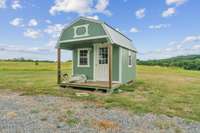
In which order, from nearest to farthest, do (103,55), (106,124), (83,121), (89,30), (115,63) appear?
(106,124)
(83,121)
(89,30)
(115,63)
(103,55)

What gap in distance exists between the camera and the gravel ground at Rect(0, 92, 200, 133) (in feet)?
13.2

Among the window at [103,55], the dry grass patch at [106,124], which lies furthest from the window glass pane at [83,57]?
the dry grass patch at [106,124]

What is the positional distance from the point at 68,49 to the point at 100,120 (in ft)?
26.8

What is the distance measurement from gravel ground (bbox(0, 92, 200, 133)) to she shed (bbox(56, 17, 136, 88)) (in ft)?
11.9

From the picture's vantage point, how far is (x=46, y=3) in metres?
16.5

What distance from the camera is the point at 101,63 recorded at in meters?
11.2

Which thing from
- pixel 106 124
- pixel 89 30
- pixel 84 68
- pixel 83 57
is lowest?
pixel 106 124

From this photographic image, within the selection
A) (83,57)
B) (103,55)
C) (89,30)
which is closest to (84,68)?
(83,57)

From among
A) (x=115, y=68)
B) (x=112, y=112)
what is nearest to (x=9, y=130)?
(x=112, y=112)

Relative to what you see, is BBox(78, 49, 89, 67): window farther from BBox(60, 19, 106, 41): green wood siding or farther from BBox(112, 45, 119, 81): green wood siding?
BBox(112, 45, 119, 81): green wood siding

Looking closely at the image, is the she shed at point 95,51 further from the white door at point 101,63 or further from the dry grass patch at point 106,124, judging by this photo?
the dry grass patch at point 106,124

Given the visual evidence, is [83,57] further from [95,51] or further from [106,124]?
[106,124]

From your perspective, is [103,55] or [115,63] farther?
[103,55]

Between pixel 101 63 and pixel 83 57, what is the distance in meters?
1.32
